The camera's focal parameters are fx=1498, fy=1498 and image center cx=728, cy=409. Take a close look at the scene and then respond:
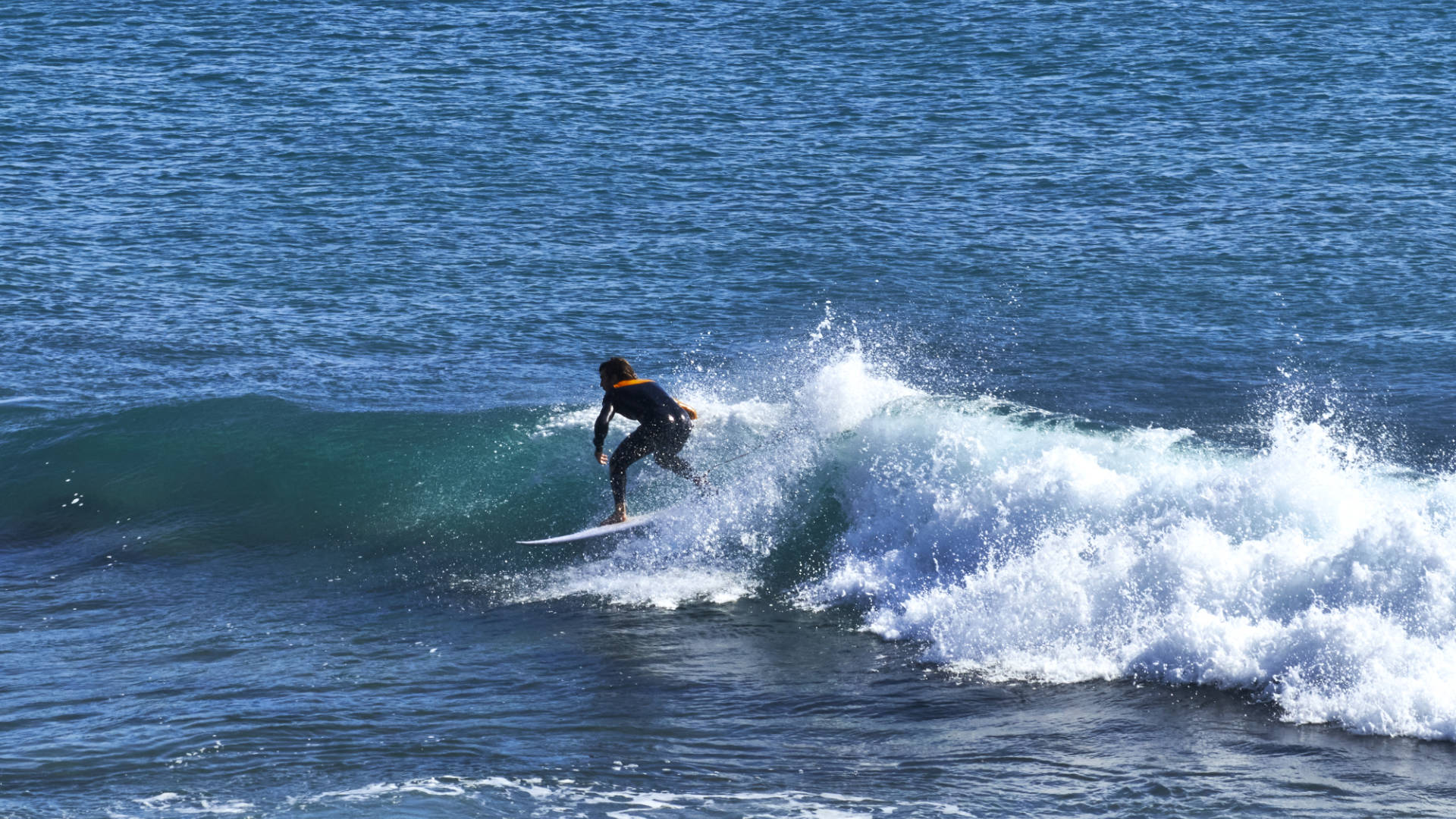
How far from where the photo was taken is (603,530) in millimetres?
14867

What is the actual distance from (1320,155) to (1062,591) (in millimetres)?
19724

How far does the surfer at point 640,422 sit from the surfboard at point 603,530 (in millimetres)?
124

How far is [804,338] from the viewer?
864 inches

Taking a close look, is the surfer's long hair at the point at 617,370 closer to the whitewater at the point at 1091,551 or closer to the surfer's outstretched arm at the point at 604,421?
the surfer's outstretched arm at the point at 604,421

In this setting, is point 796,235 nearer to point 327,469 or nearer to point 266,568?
point 327,469

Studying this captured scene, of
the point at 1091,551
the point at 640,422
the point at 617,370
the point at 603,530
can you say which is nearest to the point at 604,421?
the point at 640,422

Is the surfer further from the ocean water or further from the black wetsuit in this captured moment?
the ocean water

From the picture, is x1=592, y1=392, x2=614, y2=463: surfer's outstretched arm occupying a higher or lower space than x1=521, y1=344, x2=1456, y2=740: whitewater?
higher

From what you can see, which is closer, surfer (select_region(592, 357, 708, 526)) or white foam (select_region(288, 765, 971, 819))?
white foam (select_region(288, 765, 971, 819))

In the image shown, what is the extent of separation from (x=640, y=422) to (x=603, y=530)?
1.14 meters

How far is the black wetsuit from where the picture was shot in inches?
572

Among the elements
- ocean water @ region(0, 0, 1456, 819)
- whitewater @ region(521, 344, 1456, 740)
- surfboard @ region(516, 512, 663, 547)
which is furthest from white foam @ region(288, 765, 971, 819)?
surfboard @ region(516, 512, 663, 547)

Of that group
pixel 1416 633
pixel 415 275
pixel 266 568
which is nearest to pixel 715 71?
pixel 415 275

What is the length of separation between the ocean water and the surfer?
2.28 ft
